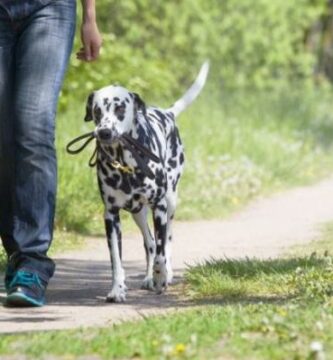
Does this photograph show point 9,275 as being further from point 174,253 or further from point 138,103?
point 174,253

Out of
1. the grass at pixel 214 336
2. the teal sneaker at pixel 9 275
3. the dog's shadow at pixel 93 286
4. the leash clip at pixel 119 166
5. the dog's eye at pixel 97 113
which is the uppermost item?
the dog's eye at pixel 97 113

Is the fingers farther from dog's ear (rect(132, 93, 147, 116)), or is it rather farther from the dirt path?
the dirt path

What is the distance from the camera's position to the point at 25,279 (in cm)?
769

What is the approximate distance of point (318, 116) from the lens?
22828 mm

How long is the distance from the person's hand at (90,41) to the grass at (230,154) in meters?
4.01

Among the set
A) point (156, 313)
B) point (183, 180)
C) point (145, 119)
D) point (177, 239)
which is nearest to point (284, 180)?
point (183, 180)

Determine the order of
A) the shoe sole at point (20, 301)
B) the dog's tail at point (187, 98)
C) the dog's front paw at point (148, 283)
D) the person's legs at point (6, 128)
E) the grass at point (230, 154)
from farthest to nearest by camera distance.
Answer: the grass at point (230, 154) → the dog's tail at point (187, 98) → the dog's front paw at point (148, 283) → the person's legs at point (6, 128) → the shoe sole at point (20, 301)

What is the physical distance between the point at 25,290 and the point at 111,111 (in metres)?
1.13

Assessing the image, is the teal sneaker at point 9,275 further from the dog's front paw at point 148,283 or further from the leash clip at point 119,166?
the dog's front paw at point 148,283

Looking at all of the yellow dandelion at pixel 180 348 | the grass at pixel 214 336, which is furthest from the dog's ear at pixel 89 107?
the yellow dandelion at pixel 180 348

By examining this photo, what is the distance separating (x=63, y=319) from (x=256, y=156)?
9879 millimetres

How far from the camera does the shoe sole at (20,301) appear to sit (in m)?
7.61

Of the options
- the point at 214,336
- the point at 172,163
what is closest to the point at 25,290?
the point at 172,163

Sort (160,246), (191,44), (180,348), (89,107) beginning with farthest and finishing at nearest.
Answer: (191,44) < (160,246) < (89,107) < (180,348)
